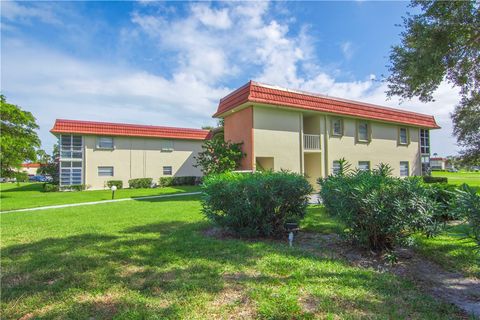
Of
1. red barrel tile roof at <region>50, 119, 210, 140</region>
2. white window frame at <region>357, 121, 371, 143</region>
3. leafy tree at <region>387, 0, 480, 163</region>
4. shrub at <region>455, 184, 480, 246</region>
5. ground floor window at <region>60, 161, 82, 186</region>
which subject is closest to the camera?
shrub at <region>455, 184, 480, 246</region>

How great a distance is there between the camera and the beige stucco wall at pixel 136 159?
74.4ft

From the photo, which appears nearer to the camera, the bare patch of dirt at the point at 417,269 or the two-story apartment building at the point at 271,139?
the bare patch of dirt at the point at 417,269

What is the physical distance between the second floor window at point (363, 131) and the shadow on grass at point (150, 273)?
51.0 feet

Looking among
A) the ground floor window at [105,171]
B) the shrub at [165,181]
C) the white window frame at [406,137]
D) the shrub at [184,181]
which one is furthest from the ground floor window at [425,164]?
the ground floor window at [105,171]

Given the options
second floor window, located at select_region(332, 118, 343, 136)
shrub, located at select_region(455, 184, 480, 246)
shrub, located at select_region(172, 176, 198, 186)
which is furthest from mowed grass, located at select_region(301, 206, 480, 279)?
shrub, located at select_region(172, 176, 198, 186)

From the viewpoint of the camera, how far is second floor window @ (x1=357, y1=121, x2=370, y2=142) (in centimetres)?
1816

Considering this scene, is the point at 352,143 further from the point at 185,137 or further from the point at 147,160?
the point at 147,160

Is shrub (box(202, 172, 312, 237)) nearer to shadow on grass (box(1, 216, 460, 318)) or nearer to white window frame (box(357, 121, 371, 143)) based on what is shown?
shadow on grass (box(1, 216, 460, 318))

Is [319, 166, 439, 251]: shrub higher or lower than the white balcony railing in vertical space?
lower

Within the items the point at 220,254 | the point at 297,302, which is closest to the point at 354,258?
the point at 297,302

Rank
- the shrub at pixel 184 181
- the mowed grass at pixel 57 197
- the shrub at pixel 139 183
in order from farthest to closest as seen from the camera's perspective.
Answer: the shrub at pixel 184 181
the shrub at pixel 139 183
the mowed grass at pixel 57 197

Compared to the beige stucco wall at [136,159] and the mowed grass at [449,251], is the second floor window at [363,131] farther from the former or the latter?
the beige stucco wall at [136,159]

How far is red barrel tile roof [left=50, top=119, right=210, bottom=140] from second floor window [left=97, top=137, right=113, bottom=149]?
705mm

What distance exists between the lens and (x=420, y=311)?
2770mm
